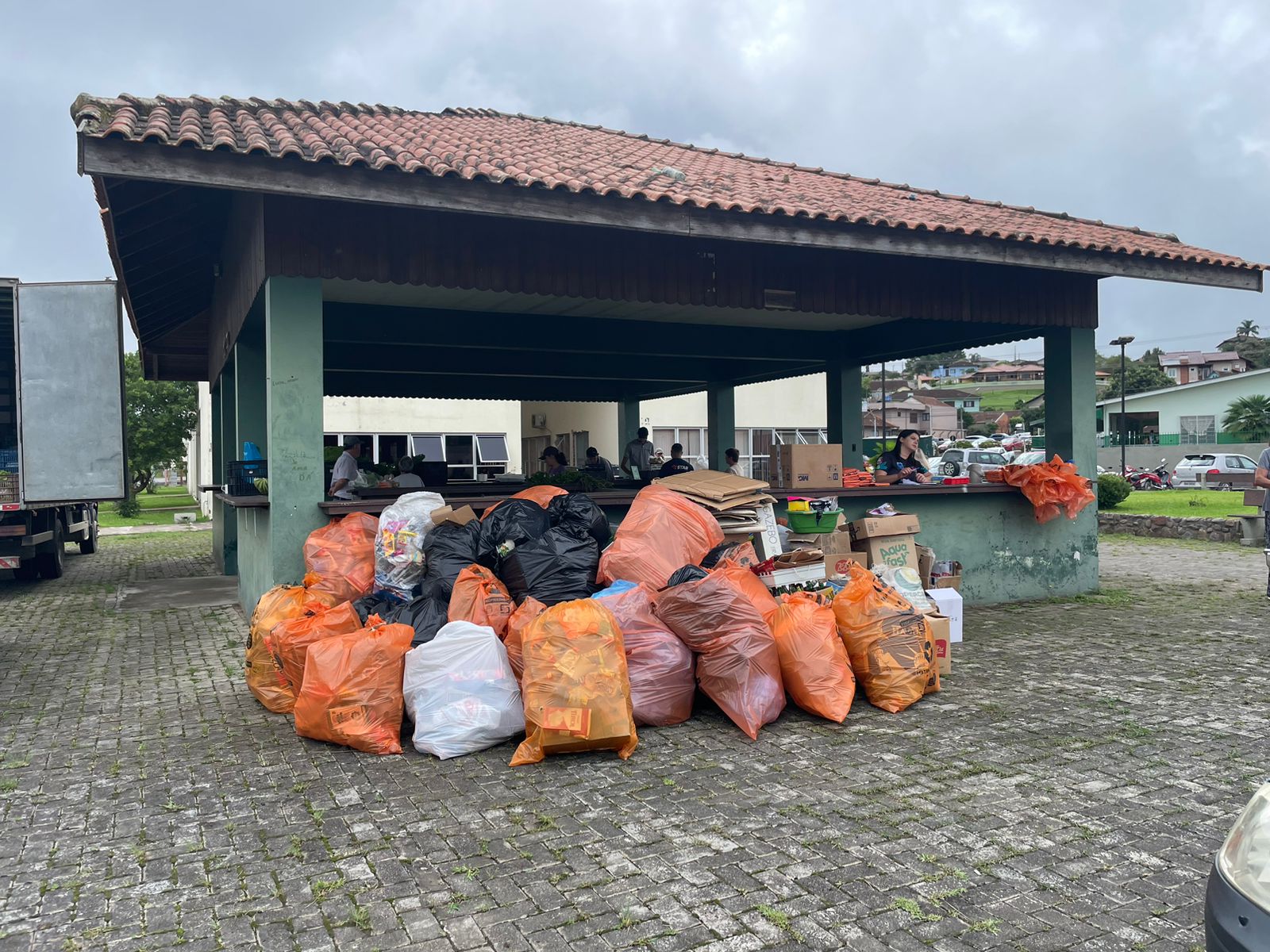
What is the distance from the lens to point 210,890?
3062 mm

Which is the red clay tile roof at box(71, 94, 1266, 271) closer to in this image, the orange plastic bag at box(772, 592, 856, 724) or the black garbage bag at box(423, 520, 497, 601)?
the black garbage bag at box(423, 520, 497, 601)

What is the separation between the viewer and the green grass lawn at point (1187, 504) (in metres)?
19.7

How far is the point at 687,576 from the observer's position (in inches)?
205

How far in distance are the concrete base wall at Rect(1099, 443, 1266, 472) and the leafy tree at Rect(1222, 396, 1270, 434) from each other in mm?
674

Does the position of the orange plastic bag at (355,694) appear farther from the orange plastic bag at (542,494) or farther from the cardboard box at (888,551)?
the cardboard box at (888,551)

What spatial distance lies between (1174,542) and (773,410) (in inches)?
570

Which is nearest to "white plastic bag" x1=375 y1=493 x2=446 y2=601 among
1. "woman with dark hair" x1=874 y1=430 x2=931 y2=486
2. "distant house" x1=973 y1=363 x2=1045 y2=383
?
"woman with dark hair" x1=874 y1=430 x2=931 y2=486

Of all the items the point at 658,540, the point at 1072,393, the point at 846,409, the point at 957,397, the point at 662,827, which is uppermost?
the point at 957,397

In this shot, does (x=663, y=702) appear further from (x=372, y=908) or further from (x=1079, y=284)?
(x=1079, y=284)

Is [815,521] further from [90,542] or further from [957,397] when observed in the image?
[957,397]

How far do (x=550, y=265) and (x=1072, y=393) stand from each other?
214 inches

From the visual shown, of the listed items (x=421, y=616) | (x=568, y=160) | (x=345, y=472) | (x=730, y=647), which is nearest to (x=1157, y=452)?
(x=568, y=160)

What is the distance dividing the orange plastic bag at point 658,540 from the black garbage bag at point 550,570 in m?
0.16

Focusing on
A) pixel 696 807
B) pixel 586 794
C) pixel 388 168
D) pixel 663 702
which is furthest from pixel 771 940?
pixel 388 168
